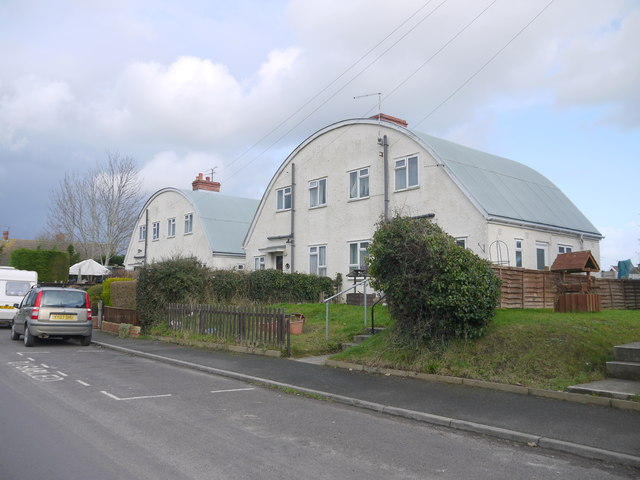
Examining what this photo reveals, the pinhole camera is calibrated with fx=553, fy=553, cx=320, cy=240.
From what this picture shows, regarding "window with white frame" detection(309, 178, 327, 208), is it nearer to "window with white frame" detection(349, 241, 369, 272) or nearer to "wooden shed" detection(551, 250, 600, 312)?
"window with white frame" detection(349, 241, 369, 272)

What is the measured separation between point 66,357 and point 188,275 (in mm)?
5879

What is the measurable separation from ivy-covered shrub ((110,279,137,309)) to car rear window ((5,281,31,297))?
3.65 m

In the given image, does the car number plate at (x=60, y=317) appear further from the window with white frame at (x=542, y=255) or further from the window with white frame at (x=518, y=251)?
Answer: the window with white frame at (x=542, y=255)

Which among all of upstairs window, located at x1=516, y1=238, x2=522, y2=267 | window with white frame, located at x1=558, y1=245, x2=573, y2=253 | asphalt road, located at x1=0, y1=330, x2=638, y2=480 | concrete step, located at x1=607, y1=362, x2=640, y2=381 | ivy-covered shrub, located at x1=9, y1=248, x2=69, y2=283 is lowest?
asphalt road, located at x1=0, y1=330, x2=638, y2=480

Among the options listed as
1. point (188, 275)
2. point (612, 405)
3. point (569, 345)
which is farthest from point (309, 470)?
point (188, 275)

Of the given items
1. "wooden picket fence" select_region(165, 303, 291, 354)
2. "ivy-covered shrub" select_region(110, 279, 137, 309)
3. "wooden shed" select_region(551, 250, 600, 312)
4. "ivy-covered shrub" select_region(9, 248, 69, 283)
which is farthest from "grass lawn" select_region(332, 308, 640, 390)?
"ivy-covered shrub" select_region(9, 248, 69, 283)

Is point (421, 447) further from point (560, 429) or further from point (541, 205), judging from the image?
point (541, 205)

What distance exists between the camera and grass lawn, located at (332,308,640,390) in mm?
9531

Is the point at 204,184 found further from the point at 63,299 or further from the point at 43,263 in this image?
the point at 63,299

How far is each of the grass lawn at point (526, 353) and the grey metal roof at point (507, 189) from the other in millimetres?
7957

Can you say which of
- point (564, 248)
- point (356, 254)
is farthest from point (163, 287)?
point (564, 248)

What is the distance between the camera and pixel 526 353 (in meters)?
10.1

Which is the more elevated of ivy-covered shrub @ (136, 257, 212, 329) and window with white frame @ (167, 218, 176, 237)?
window with white frame @ (167, 218, 176, 237)

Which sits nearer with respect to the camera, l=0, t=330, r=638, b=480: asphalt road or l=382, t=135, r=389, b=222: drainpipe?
l=0, t=330, r=638, b=480: asphalt road
